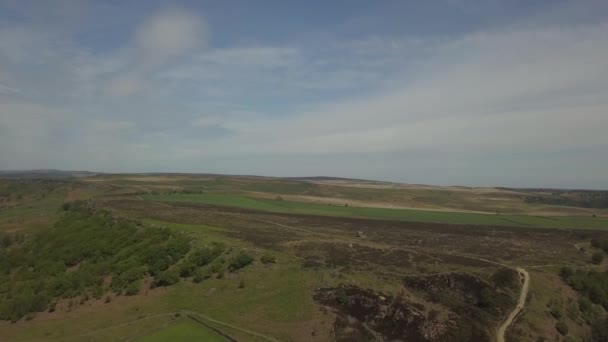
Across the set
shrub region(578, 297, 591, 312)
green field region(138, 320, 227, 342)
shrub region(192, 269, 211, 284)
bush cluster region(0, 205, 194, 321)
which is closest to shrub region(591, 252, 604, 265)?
shrub region(578, 297, 591, 312)

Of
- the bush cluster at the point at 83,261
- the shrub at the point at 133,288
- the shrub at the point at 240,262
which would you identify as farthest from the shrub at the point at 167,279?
→ the shrub at the point at 240,262

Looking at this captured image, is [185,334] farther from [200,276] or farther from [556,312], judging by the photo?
[556,312]

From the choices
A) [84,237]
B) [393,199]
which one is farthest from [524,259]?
[393,199]

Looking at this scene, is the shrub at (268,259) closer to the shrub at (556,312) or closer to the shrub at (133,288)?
the shrub at (133,288)

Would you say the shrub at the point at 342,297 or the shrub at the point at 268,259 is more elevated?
the shrub at the point at 268,259

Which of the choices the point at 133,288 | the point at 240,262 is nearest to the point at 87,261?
the point at 133,288

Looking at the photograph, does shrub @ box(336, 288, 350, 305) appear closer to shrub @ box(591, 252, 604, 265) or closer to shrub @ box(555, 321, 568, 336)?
shrub @ box(555, 321, 568, 336)

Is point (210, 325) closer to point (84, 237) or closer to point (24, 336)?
point (24, 336)
